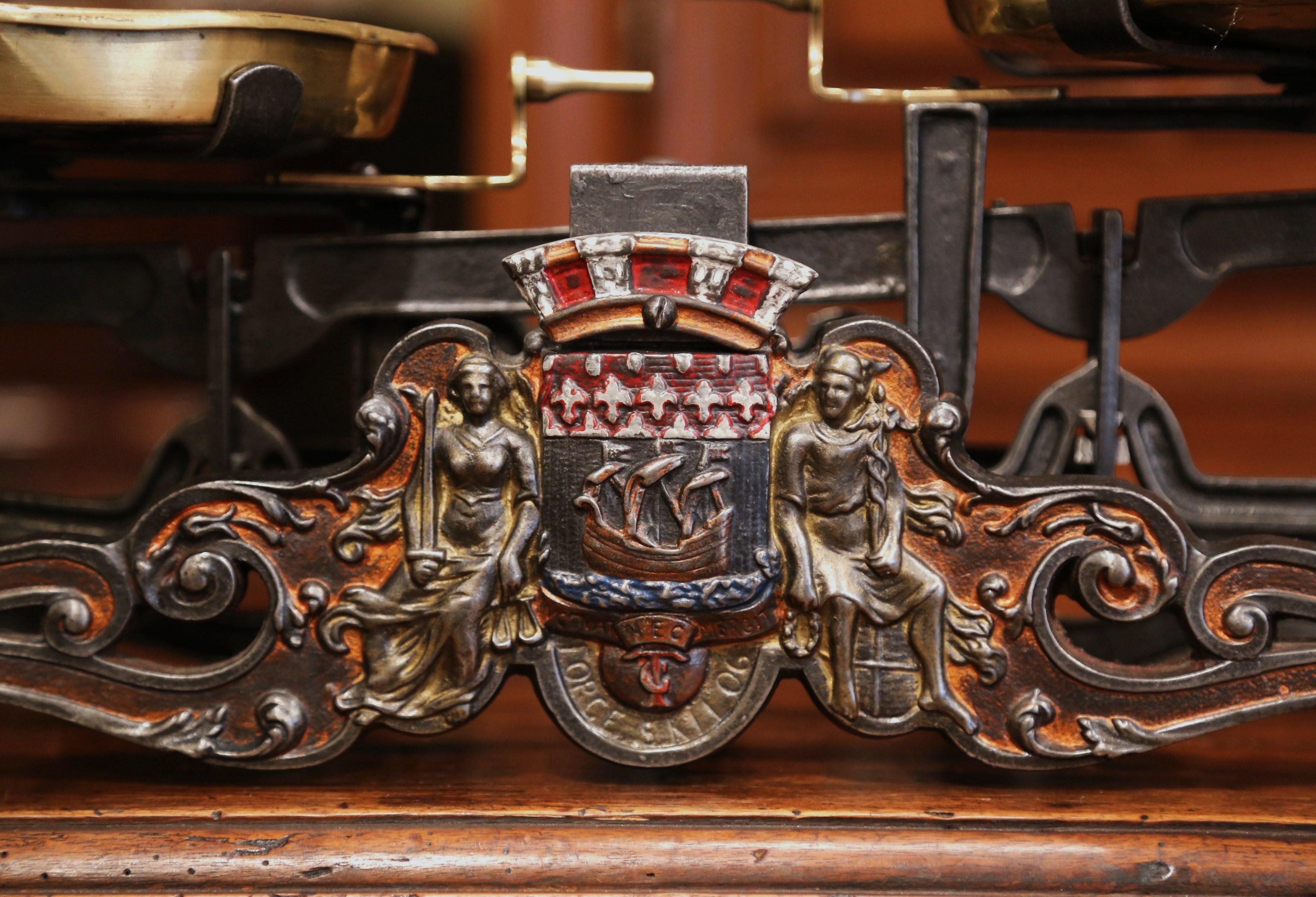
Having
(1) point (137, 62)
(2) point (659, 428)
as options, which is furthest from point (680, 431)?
(1) point (137, 62)

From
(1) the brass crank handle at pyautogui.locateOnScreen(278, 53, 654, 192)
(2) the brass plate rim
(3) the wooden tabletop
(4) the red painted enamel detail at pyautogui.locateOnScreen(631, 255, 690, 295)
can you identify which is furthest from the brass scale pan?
(3) the wooden tabletop

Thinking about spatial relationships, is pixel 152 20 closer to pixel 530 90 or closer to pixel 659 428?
pixel 530 90

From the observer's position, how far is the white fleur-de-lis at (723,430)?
79cm

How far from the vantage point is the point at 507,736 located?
0.97 metres

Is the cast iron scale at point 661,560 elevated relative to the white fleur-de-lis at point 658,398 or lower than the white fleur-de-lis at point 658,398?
lower

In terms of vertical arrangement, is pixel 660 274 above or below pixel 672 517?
above

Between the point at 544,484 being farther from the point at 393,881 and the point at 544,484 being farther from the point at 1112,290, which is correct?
the point at 1112,290

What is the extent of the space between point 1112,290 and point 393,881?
0.57m

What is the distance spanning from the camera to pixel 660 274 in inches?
31.3

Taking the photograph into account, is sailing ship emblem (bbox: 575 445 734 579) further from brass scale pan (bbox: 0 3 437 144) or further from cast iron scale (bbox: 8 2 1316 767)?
brass scale pan (bbox: 0 3 437 144)

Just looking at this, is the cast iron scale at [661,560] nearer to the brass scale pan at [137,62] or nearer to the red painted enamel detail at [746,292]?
the red painted enamel detail at [746,292]

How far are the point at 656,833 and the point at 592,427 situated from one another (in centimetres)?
22

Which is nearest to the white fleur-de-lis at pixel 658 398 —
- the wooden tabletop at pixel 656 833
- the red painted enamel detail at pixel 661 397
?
the red painted enamel detail at pixel 661 397

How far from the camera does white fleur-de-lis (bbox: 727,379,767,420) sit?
79cm
